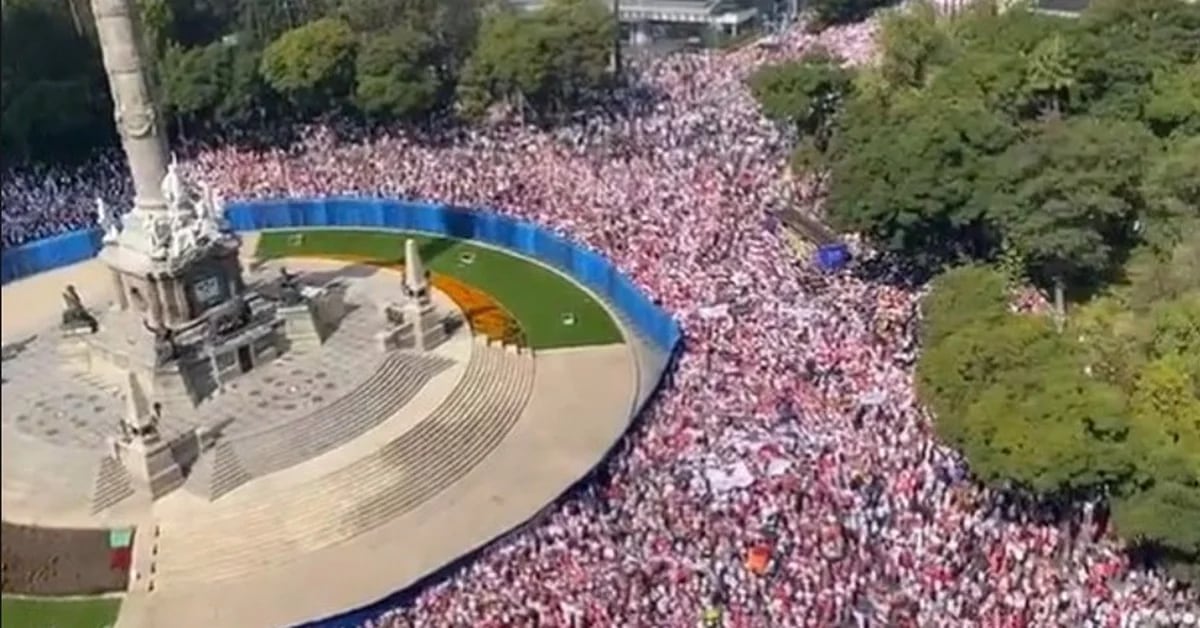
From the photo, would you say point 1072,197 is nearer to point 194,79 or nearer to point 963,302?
point 963,302

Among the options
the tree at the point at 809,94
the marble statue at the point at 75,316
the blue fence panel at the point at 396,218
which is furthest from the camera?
the blue fence panel at the point at 396,218

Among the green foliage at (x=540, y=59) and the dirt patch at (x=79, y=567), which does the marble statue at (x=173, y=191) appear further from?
the green foliage at (x=540, y=59)

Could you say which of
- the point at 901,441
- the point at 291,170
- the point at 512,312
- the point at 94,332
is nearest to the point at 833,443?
the point at 901,441

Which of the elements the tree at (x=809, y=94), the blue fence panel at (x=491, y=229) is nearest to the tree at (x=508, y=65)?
the blue fence panel at (x=491, y=229)

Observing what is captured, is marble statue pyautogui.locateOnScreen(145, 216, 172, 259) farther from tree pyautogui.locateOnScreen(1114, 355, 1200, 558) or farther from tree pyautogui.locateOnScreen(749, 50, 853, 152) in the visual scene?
tree pyautogui.locateOnScreen(1114, 355, 1200, 558)

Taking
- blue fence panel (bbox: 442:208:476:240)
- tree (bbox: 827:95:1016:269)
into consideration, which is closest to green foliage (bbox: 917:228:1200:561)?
tree (bbox: 827:95:1016:269)

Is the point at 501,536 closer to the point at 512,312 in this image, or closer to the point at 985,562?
the point at 985,562
